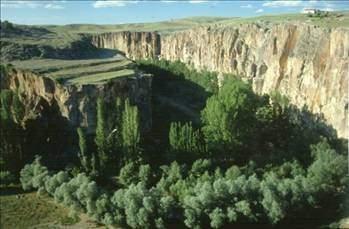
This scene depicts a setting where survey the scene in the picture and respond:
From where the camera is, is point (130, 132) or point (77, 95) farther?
point (77, 95)

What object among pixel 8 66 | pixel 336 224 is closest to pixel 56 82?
pixel 8 66

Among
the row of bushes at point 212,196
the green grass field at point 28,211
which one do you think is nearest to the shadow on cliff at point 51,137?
the green grass field at point 28,211

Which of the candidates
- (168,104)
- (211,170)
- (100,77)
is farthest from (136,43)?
(211,170)

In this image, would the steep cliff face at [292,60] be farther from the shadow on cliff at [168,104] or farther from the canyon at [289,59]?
the shadow on cliff at [168,104]

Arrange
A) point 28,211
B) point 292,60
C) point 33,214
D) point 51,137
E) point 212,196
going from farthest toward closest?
point 292,60
point 51,137
point 28,211
point 33,214
point 212,196

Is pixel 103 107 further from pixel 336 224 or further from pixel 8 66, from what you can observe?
pixel 336 224

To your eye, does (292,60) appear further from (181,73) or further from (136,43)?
(136,43)
